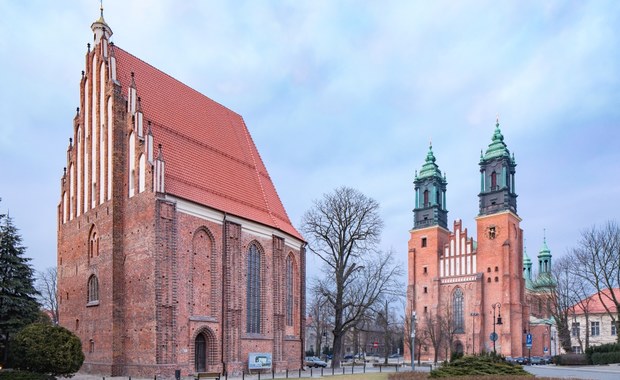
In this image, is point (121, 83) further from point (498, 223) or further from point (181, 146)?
point (498, 223)

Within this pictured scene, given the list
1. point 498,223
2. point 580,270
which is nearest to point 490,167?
point 498,223

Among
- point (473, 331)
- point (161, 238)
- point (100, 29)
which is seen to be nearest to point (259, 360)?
point (161, 238)

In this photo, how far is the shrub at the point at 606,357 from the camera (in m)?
41.3

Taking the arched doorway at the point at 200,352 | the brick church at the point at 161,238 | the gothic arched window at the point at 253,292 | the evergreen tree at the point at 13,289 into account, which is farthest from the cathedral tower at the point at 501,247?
the evergreen tree at the point at 13,289

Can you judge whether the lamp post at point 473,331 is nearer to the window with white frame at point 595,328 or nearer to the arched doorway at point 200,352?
the window with white frame at point 595,328

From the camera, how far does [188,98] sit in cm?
3341

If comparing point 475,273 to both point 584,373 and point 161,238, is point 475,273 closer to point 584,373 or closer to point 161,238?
point 584,373

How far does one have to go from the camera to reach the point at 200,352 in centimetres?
2756

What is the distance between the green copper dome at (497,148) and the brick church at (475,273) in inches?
4.6

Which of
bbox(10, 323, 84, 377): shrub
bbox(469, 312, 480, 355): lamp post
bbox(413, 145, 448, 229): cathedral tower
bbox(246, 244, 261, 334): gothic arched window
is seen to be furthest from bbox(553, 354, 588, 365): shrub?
bbox(10, 323, 84, 377): shrub

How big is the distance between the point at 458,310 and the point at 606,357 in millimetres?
25929

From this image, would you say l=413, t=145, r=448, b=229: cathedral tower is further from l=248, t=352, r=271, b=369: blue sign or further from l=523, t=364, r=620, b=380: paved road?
l=248, t=352, r=271, b=369: blue sign

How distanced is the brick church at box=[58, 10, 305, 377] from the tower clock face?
3784cm

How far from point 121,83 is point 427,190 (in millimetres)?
52026
